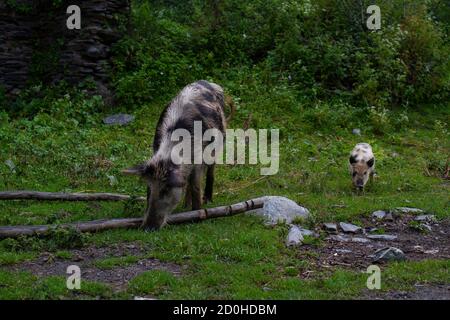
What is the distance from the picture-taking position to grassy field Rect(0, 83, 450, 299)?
9.25 meters

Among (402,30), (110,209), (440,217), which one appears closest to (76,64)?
(110,209)

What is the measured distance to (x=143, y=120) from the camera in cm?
1883

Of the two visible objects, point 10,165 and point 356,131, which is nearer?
point 10,165

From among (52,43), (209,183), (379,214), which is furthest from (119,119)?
(379,214)

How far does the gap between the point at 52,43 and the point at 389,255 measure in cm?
1296

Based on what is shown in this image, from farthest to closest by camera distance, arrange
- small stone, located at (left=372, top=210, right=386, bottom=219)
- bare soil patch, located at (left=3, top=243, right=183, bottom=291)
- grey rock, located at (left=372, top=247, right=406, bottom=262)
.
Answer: small stone, located at (left=372, top=210, right=386, bottom=219)
grey rock, located at (left=372, top=247, right=406, bottom=262)
bare soil patch, located at (left=3, top=243, right=183, bottom=291)

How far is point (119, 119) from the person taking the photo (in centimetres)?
1881

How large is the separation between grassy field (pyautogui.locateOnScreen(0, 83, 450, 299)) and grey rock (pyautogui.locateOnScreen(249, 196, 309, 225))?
0.18 m

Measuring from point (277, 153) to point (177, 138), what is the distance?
18.8ft

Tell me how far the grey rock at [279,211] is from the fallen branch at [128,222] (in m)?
0.12

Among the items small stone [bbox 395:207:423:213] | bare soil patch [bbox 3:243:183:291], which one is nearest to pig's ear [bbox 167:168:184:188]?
bare soil patch [bbox 3:243:183:291]

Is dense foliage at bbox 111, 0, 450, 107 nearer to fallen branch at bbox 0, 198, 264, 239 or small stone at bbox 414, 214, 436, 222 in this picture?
small stone at bbox 414, 214, 436, 222

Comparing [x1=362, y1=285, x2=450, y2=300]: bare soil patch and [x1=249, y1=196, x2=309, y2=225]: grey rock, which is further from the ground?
[x1=249, y1=196, x2=309, y2=225]: grey rock

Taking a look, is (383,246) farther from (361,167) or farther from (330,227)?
(361,167)
